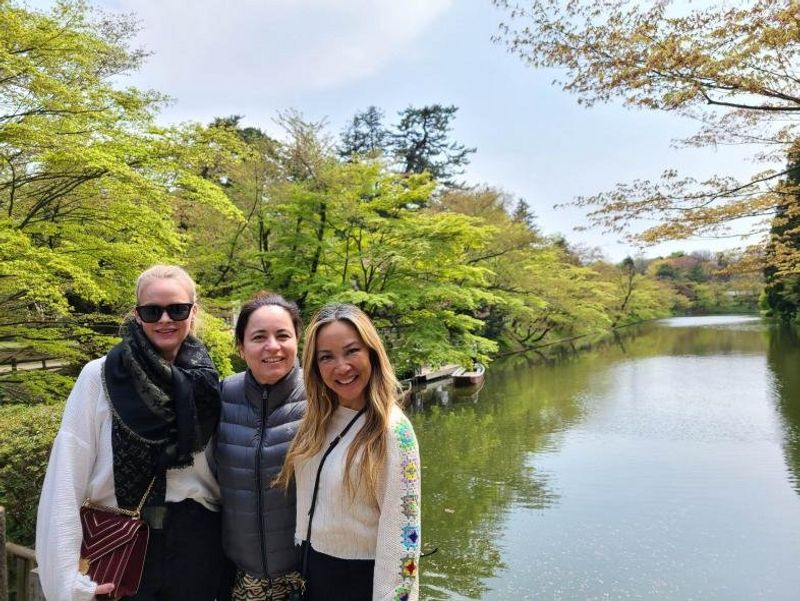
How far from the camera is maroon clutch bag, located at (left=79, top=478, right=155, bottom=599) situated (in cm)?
147

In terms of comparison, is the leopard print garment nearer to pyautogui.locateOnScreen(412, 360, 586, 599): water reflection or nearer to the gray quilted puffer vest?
the gray quilted puffer vest

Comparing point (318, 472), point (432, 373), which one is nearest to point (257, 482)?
point (318, 472)

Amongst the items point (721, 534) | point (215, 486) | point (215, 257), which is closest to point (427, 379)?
point (215, 257)

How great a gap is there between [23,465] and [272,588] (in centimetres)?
243

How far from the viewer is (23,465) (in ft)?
10.6

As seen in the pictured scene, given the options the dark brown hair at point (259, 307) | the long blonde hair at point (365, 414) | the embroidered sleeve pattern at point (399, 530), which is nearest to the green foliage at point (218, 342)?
the dark brown hair at point (259, 307)

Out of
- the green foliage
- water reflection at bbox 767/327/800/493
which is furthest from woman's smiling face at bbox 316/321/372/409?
water reflection at bbox 767/327/800/493

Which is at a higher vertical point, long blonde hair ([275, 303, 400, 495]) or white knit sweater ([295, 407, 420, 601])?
long blonde hair ([275, 303, 400, 495])

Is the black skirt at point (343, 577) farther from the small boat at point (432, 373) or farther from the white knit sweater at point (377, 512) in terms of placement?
the small boat at point (432, 373)

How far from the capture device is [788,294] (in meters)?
30.0

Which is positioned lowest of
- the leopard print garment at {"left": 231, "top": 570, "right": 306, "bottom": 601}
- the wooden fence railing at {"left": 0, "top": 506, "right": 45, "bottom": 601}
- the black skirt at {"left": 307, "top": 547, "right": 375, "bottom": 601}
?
the wooden fence railing at {"left": 0, "top": 506, "right": 45, "bottom": 601}

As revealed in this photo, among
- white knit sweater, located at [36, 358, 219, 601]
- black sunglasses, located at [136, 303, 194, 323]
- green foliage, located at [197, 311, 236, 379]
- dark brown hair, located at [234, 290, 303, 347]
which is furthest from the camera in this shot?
green foliage, located at [197, 311, 236, 379]

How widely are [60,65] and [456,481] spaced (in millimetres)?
6892

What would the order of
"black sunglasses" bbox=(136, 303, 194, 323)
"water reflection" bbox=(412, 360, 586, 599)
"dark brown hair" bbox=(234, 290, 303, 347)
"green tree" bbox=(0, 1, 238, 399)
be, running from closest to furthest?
"black sunglasses" bbox=(136, 303, 194, 323)
"dark brown hair" bbox=(234, 290, 303, 347)
"green tree" bbox=(0, 1, 238, 399)
"water reflection" bbox=(412, 360, 586, 599)
